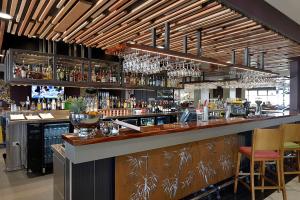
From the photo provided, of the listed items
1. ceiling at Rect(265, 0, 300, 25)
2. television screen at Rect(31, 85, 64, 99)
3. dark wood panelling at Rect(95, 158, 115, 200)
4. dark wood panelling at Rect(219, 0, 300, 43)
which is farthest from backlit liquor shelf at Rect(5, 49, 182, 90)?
ceiling at Rect(265, 0, 300, 25)

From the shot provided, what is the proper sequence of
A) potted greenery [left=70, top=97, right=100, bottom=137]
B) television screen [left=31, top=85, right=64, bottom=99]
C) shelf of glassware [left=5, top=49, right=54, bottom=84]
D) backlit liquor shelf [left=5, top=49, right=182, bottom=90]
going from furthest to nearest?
television screen [left=31, top=85, right=64, bottom=99] → backlit liquor shelf [left=5, top=49, right=182, bottom=90] → shelf of glassware [left=5, top=49, right=54, bottom=84] → potted greenery [left=70, top=97, right=100, bottom=137]

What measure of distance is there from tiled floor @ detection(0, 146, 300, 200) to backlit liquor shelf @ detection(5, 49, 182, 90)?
209 cm

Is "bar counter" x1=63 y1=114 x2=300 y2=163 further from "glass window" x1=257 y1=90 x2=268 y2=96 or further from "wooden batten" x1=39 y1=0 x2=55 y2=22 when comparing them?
"glass window" x1=257 y1=90 x2=268 y2=96

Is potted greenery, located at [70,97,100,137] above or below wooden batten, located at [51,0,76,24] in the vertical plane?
below

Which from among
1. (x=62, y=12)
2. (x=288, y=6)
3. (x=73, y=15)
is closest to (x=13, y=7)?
(x=62, y=12)

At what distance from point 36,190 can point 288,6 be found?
537 centimetres

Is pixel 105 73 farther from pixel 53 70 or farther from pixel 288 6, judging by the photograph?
pixel 288 6

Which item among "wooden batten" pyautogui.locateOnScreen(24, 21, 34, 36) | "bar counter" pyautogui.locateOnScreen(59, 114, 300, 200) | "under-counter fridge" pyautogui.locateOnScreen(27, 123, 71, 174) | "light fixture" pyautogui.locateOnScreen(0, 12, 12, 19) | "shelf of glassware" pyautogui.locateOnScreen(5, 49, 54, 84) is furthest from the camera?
"shelf of glassware" pyautogui.locateOnScreen(5, 49, 54, 84)

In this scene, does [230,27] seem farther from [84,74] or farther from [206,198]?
[84,74]

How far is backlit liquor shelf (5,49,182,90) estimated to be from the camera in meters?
5.12

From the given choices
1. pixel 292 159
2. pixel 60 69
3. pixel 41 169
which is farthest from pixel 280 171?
pixel 60 69

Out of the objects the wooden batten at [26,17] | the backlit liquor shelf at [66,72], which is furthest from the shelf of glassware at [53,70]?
the wooden batten at [26,17]

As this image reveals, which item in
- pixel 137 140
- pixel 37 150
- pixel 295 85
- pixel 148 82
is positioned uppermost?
pixel 148 82

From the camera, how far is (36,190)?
3842 millimetres
